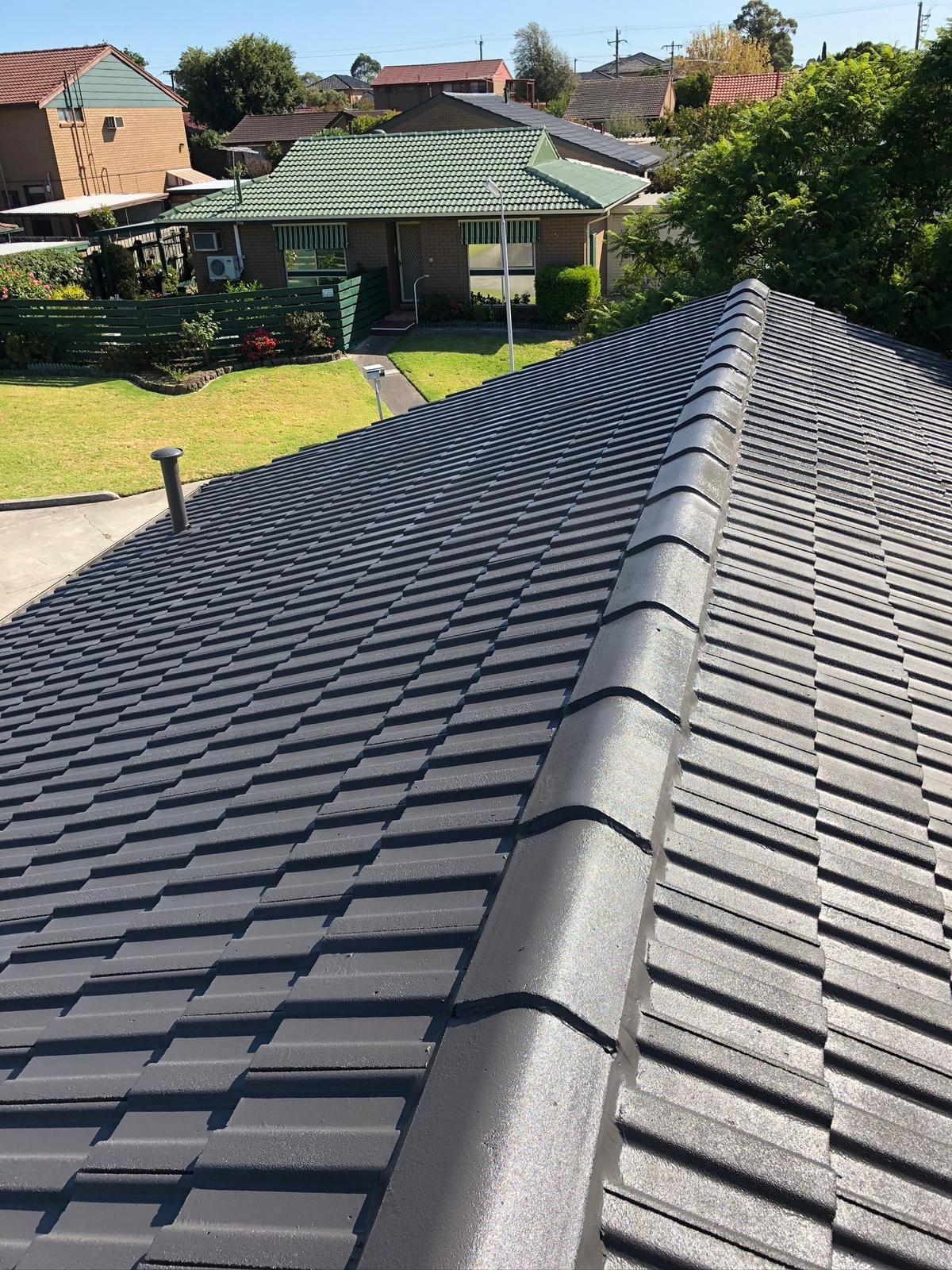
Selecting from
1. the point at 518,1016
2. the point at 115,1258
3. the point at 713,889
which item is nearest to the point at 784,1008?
the point at 713,889

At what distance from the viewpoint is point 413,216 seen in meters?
30.4

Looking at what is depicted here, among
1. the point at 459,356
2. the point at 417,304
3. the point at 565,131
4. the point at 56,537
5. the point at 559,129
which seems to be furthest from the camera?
the point at 565,131

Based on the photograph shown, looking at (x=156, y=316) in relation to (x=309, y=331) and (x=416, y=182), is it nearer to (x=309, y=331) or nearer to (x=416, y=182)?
(x=309, y=331)

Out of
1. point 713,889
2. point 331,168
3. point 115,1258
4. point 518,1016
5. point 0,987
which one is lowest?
point 0,987

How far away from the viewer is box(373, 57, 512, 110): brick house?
274ft

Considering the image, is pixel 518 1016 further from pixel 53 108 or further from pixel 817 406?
pixel 53 108

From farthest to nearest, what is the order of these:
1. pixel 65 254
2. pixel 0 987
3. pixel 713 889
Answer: pixel 65 254 → pixel 0 987 → pixel 713 889

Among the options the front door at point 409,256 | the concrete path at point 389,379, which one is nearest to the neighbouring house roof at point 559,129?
the front door at point 409,256

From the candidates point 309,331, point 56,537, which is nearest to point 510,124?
point 309,331

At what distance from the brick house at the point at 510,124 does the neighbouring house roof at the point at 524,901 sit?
4191 cm

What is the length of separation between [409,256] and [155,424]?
1206cm

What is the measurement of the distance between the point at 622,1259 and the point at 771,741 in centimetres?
213

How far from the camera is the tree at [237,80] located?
72062 mm

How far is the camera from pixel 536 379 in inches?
405
